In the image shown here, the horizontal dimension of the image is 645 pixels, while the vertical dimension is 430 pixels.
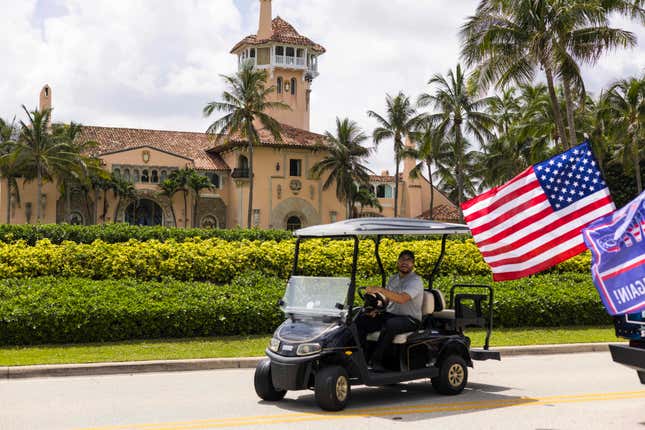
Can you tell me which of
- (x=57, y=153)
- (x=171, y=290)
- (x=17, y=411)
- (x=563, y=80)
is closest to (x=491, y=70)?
(x=563, y=80)

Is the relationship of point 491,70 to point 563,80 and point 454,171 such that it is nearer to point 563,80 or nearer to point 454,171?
point 563,80

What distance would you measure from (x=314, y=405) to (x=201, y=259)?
33.5ft

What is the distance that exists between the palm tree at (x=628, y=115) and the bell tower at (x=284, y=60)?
28.3 meters

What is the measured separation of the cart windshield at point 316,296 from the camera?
9.11 m

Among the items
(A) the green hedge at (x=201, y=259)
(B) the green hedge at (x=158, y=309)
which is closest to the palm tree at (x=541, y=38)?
(A) the green hedge at (x=201, y=259)

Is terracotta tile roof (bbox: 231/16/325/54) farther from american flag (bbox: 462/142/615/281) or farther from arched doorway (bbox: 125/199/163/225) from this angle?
american flag (bbox: 462/142/615/281)

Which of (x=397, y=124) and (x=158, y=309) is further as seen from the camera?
(x=397, y=124)

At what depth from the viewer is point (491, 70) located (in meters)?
30.2

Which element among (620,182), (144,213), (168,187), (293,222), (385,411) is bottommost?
(385,411)

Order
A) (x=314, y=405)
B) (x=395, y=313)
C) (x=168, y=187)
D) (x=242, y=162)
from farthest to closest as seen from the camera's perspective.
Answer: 1. (x=242, y=162)
2. (x=168, y=187)
3. (x=395, y=313)
4. (x=314, y=405)

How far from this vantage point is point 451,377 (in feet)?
31.5

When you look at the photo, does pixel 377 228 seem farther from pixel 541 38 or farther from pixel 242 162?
pixel 242 162

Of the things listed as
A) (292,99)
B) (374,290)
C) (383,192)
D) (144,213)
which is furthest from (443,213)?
(374,290)

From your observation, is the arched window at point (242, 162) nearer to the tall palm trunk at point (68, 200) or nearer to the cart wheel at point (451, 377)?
the tall palm trunk at point (68, 200)
